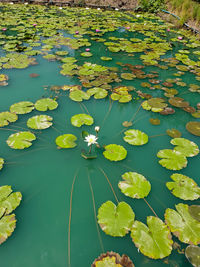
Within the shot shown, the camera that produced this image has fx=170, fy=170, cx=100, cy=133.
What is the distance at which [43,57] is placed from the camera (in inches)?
182

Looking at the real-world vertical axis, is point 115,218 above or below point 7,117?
below

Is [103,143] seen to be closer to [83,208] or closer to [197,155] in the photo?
[83,208]

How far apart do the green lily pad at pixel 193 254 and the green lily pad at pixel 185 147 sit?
1.11m

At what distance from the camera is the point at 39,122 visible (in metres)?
2.55

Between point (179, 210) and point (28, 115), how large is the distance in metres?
2.49

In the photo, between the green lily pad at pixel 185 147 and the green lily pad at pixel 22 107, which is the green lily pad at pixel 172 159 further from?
the green lily pad at pixel 22 107

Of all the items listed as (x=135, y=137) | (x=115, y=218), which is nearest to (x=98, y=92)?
(x=135, y=137)

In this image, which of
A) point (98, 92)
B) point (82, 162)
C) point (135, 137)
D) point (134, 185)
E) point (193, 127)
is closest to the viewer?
point (134, 185)

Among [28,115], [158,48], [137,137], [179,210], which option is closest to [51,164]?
[28,115]

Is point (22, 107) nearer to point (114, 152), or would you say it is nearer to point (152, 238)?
point (114, 152)

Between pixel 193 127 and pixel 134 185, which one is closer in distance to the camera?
pixel 134 185

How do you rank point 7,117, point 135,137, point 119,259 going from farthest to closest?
point 7,117 → point 135,137 → point 119,259

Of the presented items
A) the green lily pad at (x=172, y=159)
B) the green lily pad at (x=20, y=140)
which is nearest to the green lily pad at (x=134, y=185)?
the green lily pad at (x=172, y=159)

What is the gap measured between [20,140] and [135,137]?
1.60 m
